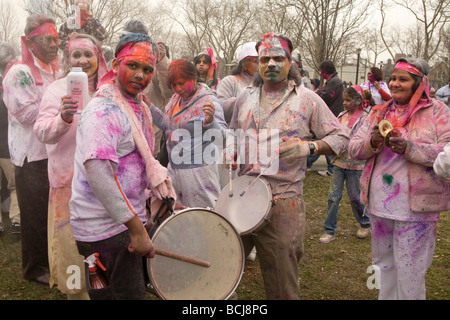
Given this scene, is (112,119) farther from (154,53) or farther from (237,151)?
(237,151)

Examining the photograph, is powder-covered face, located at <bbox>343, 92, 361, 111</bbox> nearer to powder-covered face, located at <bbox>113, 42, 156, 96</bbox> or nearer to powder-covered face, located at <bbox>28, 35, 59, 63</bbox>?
powder-covered face, located at <bbox>28, 35, 59, 63</bbox>

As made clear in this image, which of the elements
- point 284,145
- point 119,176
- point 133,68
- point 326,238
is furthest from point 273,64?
point 326,238

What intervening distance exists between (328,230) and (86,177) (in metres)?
3.93

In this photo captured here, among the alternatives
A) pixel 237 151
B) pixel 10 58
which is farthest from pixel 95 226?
pixel 10 58

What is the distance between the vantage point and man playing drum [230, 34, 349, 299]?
2916mm

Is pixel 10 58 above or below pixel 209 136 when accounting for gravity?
above

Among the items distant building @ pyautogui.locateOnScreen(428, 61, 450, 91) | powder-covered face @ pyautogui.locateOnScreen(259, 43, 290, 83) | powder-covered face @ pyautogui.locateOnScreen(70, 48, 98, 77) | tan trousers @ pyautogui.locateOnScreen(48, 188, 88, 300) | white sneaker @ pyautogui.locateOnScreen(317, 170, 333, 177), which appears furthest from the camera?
distant building @ pyautogui.locateOnScreen(428, 61, 450, 91)

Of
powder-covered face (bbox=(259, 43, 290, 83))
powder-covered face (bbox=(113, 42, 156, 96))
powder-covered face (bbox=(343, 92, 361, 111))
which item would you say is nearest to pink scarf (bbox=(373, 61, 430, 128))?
powder-covered face (bbox=(259, 43, 290, 83))

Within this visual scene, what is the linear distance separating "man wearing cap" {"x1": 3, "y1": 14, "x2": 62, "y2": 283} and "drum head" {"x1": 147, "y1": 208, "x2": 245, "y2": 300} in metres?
2.03

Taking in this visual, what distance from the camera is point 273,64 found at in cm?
308

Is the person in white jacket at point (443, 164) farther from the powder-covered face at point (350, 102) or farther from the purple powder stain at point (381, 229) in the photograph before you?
the powder-covered face at point (350, 102)

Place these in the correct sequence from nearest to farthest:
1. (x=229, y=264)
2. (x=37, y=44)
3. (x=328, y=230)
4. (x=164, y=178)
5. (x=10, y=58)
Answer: (x=164, y=178)
(x=229, y=264)
(x=37, y=44)
(x=328, y=230)
(x=10, y=58)

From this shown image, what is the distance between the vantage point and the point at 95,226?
7.22ft

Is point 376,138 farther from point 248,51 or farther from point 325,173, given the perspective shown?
point 325,173
